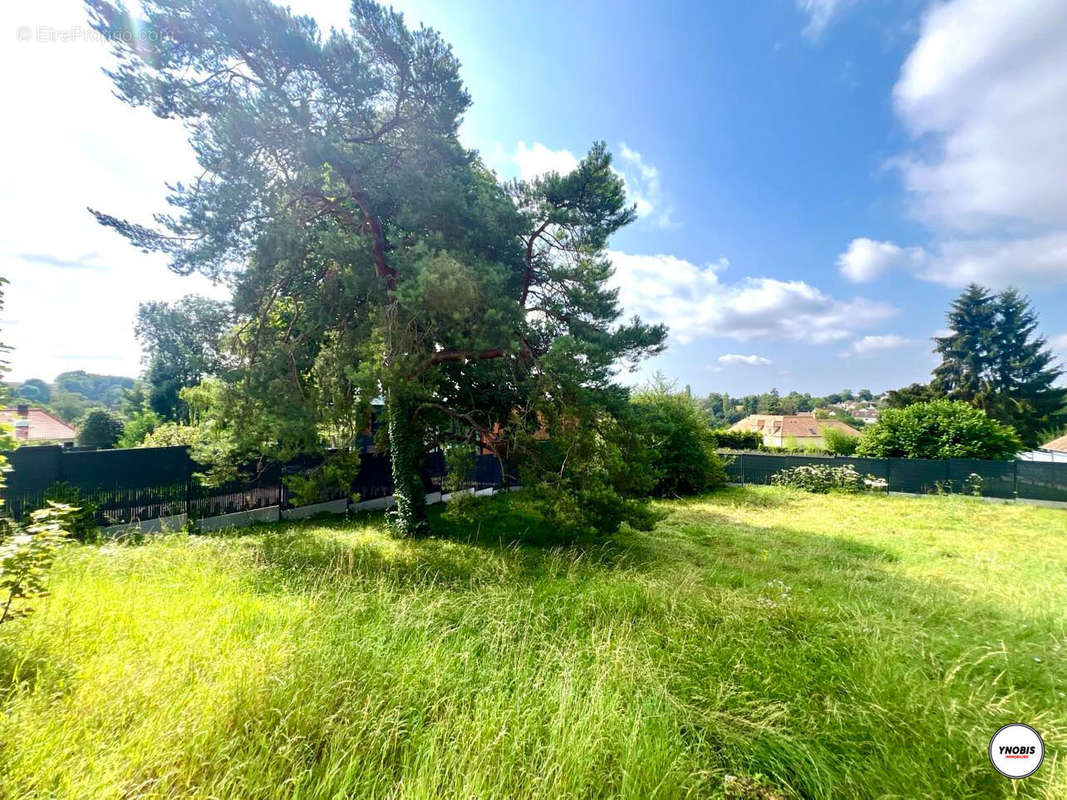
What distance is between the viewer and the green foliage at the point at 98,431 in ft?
77.4

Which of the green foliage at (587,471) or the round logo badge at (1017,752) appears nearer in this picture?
the round logo badge at (1017,752)

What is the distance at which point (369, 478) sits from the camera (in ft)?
37.4

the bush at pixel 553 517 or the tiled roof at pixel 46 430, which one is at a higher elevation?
the tiled roof at pixel 46 430

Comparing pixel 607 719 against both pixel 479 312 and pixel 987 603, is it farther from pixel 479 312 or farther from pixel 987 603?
pixel 479 312

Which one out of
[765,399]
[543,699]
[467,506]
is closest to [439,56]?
[467,506]

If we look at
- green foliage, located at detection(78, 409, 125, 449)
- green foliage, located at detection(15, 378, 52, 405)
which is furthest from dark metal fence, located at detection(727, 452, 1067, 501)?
green foliage, located at detection(78, 409, 125, 449)

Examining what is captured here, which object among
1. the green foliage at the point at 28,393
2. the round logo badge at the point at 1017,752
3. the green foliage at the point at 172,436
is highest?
the green foliage at the point at 28,393

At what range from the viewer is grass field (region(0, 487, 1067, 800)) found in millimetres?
1936

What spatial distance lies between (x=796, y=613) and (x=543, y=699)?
293cm

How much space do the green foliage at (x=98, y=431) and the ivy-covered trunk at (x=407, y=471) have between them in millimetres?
26390

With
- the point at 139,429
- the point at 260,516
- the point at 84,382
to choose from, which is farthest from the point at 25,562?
the point at 84,382

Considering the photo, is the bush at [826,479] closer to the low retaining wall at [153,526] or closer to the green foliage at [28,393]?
the low retaining wall at [153,526]

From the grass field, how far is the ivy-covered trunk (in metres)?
2.93

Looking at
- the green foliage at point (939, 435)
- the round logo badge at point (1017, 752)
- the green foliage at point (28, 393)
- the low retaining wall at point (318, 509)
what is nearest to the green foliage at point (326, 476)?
the low retaining wall at point (318, 509)
